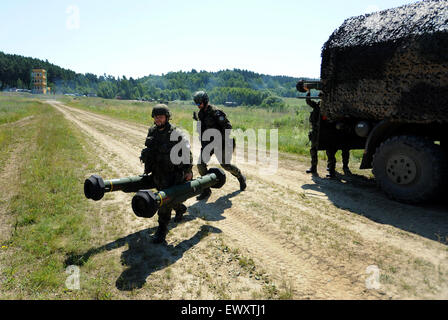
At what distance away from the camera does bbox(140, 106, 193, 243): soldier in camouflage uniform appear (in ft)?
15.1

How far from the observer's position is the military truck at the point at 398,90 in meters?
5.45

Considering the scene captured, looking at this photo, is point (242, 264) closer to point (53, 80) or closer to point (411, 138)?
point (411, 138)

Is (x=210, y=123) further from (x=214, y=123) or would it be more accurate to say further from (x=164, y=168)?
(x=164, y=168)

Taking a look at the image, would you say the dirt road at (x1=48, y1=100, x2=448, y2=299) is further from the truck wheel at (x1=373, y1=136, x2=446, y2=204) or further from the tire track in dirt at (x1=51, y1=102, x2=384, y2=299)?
the truck wheel at (x1=373, y1=136, x2=446, y2=204)

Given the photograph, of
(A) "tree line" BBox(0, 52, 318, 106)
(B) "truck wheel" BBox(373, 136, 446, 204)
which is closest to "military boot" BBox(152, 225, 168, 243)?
(B) "truck wheel" BBox(373, 136, 446, 204)

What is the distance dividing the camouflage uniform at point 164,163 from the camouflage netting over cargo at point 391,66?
4.63 metres

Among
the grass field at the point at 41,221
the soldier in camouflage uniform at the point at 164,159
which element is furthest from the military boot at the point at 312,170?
the grass field at the point at 41,221

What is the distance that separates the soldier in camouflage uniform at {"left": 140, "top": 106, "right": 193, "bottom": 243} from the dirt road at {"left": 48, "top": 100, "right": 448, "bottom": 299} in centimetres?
49

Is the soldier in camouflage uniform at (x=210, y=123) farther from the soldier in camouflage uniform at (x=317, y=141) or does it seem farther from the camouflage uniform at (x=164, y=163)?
the soldier in camouflage uniform at (x=317, y=141)

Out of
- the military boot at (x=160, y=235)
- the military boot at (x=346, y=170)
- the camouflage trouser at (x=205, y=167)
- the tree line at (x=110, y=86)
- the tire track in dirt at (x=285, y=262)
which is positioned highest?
the tree line at (x=110, y=86)

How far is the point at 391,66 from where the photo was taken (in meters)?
6.04

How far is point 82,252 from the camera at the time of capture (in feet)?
14.0

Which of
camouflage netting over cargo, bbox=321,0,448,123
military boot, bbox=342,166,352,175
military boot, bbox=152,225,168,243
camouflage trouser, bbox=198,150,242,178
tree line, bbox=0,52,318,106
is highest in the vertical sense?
tree line, bbox=0,52,318,106
